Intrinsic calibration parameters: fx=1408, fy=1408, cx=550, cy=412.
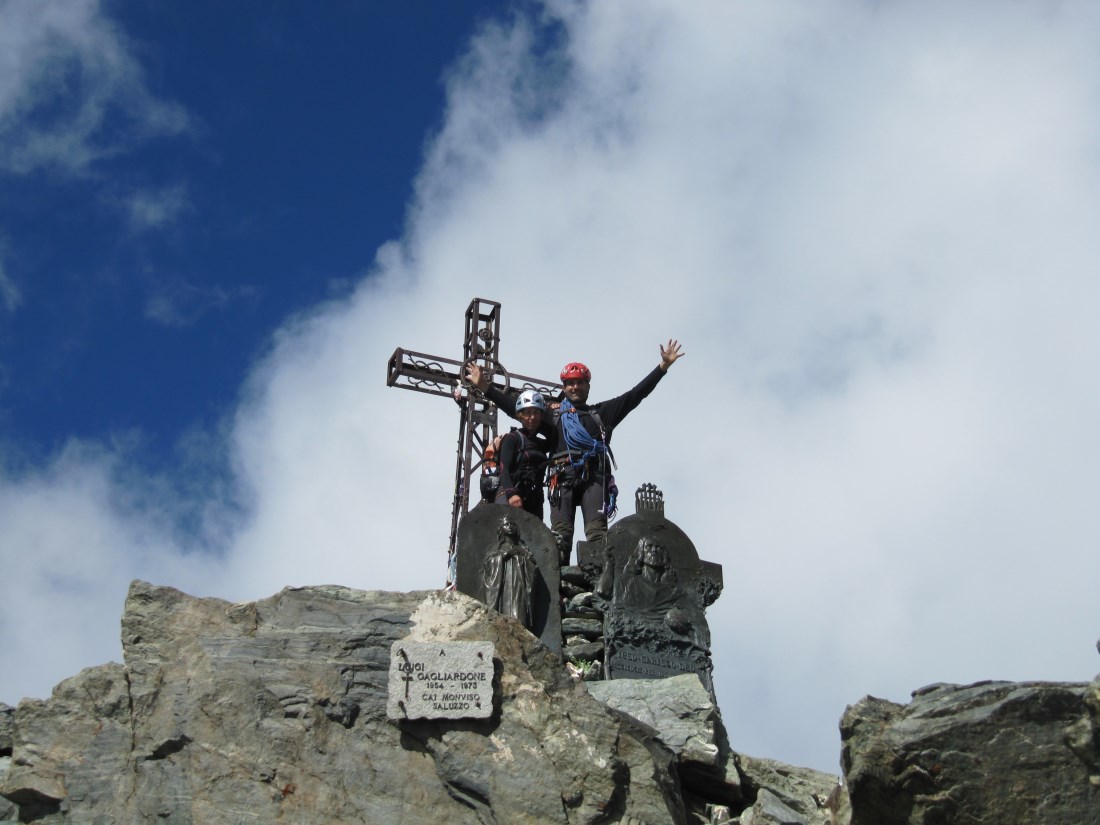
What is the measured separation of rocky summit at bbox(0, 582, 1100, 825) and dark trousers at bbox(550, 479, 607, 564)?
443 centimetres

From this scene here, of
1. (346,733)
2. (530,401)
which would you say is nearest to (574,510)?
(530,401)

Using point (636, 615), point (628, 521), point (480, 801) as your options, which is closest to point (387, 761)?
point (480, 801)

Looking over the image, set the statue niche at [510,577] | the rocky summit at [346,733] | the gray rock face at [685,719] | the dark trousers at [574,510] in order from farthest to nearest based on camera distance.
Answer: the dark trousers at [574,510] → the statue niche at [510,577] → the gray rock face at [685,719] → the rocky summit at [346,733]

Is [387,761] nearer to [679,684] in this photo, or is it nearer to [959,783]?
[679,684]

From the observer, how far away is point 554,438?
14.6 metres

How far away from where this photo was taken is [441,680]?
883 centimetres

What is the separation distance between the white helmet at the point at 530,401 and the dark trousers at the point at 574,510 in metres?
0.89

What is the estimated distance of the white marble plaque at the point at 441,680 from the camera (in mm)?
8703

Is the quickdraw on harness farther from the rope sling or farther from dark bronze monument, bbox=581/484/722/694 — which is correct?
dark bronze monument, bbox=581/484/722/694

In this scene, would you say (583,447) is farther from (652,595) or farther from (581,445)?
(652,595)

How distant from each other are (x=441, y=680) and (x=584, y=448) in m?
5.67

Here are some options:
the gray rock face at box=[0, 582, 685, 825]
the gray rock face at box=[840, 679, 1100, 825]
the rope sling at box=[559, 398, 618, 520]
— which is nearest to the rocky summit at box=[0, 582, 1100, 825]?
the gray rock face at box=[0, 582, 685, 825]

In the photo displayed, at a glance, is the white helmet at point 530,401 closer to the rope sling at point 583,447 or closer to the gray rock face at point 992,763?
the rope sling at point 583,447

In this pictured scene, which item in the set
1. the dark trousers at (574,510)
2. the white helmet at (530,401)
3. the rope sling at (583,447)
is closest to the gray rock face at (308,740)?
the dark trousers at (574,510)
